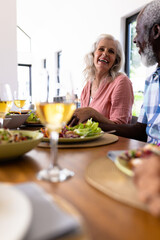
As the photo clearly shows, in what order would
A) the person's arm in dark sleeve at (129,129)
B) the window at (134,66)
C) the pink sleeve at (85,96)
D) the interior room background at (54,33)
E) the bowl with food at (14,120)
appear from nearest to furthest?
the bowl with food at (14,120) < the person's arm in dark sleeve at (129,129) < the pink sleeve at (85,96) < the interior room background at (54,33) < the window at (134,66)

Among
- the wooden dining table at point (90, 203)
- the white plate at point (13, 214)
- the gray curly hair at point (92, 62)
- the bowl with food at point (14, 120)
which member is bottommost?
the wooden dining table at point (90, 203)

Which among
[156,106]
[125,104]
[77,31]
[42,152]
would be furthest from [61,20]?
[42,152]

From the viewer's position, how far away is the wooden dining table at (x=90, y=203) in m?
0.30

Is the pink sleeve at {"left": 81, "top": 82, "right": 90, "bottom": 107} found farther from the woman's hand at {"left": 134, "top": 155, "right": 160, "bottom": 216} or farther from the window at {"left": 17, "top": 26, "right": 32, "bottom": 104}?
the window at {"left": 17, "top": 26, "right": 32, "bottom": 104}

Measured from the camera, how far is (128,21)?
14.1 ft

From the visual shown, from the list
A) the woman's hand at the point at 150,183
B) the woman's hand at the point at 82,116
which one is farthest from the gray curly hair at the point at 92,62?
the woman's hand at the point at 150,183

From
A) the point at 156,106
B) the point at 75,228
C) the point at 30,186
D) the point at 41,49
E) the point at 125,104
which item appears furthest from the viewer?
the point at 41,49

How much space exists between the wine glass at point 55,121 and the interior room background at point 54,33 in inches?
1.1

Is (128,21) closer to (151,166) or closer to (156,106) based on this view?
(156,106)

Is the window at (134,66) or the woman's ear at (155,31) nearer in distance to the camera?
the woman's ear at (155,31)

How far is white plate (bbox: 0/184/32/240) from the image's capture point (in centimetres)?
22

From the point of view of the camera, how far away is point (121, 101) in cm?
193

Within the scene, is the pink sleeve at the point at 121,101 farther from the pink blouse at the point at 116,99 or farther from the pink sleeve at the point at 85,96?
the pink sleeve at the point at 85,96

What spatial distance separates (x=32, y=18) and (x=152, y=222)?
8449 millimetres
